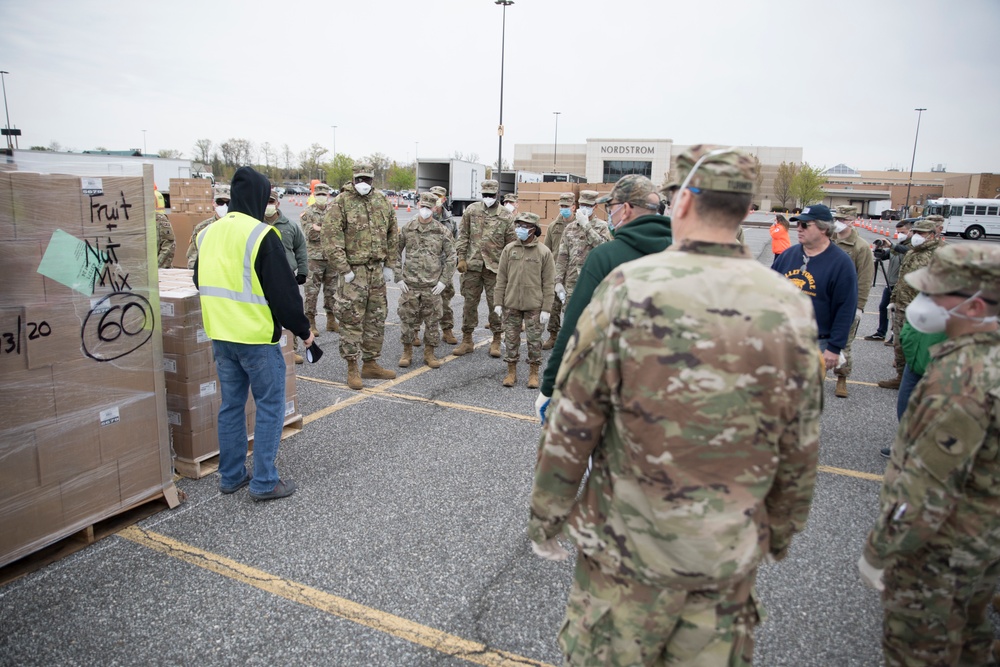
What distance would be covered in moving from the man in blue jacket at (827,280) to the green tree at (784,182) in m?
71.2

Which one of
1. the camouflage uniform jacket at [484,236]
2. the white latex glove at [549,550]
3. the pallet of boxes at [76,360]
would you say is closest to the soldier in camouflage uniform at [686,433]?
the white latex glove at [549,550]

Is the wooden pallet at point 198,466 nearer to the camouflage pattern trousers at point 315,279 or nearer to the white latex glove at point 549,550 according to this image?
the white latex glove at point 549,550

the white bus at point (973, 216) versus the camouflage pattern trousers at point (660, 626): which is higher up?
the white bus at point (973, 216)

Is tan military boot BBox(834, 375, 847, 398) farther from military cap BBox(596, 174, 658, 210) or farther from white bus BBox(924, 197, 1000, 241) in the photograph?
white bus BBox(924, 197, 1000, 241)

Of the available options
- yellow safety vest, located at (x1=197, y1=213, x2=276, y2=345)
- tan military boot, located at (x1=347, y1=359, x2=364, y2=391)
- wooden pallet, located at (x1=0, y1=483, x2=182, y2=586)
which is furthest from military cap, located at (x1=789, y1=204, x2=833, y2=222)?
wooden pallet, located at (x1=0, y1=483, x2=182, y2=586)

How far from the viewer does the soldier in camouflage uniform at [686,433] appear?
1.52 meters

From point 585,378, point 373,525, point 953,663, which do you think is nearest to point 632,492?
point 585,378

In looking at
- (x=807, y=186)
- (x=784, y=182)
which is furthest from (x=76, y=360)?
(x=784, y=182)

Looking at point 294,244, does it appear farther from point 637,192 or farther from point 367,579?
point 637,192

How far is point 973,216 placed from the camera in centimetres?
3566

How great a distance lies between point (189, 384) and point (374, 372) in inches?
106

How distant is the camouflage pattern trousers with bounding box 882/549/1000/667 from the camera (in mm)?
2256

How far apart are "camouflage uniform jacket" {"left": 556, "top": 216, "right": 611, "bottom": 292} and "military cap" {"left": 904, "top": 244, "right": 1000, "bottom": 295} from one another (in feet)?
17.1

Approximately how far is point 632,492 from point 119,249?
3295mm
